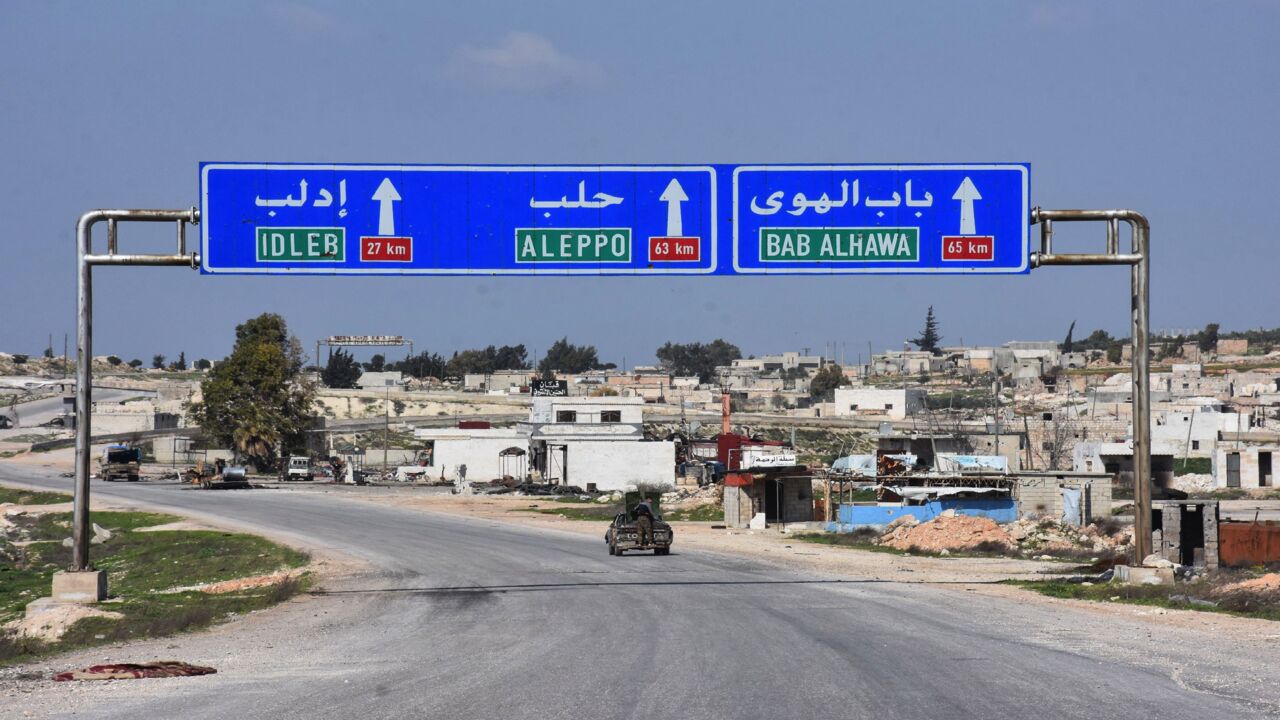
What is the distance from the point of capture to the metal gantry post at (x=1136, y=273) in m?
21.1

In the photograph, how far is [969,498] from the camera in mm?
47094

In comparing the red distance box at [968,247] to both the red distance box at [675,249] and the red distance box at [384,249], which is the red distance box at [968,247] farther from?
the red distance box at [384,249]

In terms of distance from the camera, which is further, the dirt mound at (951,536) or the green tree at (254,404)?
the green tree at (254,404)

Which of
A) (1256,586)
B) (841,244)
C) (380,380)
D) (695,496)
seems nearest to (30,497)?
(695,496)

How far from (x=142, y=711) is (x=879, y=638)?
8.83 meters

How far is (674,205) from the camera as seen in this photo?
69.2 ft

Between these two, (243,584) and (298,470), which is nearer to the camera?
(243,584)

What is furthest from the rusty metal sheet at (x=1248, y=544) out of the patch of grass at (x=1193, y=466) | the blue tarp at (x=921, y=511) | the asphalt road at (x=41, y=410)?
the asphalt road at (x=41, y=410)

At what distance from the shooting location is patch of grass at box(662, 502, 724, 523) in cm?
5653

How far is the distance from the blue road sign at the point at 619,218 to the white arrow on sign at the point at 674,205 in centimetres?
2

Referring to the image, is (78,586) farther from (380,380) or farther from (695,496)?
(380,380)

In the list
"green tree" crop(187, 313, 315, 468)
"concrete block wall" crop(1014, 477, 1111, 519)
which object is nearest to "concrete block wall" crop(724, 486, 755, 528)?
"concrete block wall" crop(1014, 477, 1111, 519)

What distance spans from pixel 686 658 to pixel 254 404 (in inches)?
3375

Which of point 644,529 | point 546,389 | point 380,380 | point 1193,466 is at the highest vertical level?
point 380,380
